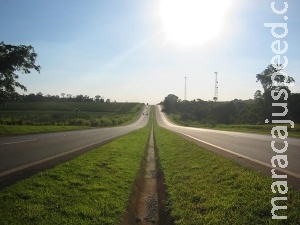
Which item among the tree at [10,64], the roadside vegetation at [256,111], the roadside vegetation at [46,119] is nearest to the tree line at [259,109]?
the roadside vegetation at [256,111]

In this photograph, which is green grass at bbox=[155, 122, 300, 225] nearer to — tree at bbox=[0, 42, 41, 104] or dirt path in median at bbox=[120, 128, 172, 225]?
dirt path in median at bbox=[120, 128, 172, 225]

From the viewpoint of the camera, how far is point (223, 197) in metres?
7.74

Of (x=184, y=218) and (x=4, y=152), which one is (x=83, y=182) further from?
(x=4, y=152)

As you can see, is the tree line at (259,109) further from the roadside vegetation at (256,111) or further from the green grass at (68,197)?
the green grass at (68,197)

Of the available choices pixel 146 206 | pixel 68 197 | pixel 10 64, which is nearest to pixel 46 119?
pixel 10 64

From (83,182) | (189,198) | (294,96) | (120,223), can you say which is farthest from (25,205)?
(294,96)

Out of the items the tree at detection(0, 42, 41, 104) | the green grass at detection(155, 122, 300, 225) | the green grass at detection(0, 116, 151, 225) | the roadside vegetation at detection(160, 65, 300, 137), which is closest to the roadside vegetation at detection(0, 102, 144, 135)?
the tree at detection(0, 42, 41, 104)

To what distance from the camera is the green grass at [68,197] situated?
659 cm

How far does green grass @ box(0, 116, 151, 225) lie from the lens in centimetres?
659

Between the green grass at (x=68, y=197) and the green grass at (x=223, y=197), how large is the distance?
1643 millimetres

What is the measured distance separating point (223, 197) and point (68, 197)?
4.09 m

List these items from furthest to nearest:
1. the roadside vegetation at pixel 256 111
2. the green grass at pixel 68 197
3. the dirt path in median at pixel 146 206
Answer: the roadside vegetation at pixel 256 111 → the dirt path in median at pixel 146 206 → the green grass at pixel 68 197

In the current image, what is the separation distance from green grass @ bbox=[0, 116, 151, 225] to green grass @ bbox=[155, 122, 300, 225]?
1643mm

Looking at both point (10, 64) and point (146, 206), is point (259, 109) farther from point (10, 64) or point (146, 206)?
point (146, 206)
